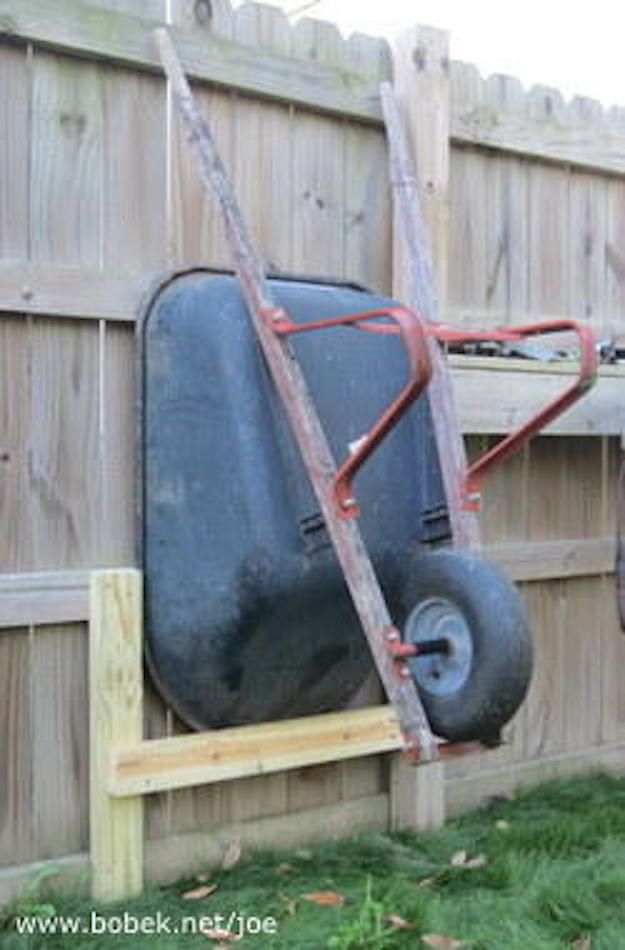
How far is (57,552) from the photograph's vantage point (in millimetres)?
2893

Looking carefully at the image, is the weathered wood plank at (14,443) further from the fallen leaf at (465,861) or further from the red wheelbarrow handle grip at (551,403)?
the fallen leaf at (465,861)

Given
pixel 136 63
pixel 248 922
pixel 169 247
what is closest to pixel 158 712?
pixel 248 922

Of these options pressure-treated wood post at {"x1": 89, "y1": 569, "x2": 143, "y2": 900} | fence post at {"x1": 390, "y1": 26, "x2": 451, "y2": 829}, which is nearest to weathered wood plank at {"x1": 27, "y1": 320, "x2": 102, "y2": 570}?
pressure-treated wood post at {"x1": 89, "y1": 569, "x2": 143, "y2": 900}

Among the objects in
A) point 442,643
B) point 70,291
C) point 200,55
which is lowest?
point 442,643

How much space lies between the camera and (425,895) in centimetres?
292

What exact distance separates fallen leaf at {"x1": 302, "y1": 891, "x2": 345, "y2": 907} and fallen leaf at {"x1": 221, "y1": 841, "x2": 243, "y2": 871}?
0.27 meters

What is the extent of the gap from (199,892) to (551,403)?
141 cm

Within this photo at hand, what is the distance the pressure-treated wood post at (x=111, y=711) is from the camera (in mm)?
2877

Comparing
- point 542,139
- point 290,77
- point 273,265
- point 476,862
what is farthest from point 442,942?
point 542,139

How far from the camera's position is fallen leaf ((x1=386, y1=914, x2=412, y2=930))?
270cm

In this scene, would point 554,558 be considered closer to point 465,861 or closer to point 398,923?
point 465,861

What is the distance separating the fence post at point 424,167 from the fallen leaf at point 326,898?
611mm

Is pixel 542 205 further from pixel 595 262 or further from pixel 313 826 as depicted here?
pixel 313 826

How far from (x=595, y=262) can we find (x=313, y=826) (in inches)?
80.7
